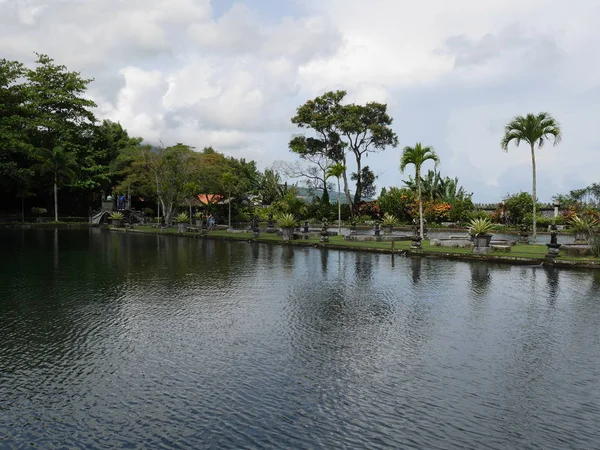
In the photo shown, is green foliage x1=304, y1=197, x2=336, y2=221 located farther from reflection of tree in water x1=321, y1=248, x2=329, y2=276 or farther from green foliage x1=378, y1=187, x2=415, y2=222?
reflection of tree in water x1=321, y1=248, x2=329, y2=276

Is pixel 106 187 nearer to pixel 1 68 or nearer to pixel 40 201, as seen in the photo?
pixel 40 201

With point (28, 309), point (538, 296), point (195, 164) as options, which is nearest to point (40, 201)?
point (195, 164)

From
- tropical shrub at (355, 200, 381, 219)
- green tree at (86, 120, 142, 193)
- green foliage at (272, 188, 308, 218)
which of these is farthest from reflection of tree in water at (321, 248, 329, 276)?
green tree at (86, 120, 142, 193)

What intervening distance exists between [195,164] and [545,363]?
115 feet

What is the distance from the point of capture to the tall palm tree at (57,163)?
4288 cm

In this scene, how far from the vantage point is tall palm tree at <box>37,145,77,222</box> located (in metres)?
42.9

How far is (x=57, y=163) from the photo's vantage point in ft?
143

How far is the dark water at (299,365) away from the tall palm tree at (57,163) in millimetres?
35273

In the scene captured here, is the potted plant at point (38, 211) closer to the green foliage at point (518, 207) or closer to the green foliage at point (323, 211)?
the green foliage at point (323, 211)

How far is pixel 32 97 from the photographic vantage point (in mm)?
44906

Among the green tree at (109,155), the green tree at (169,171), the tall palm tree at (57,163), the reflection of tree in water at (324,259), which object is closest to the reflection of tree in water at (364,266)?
the reflection of tree in water at (324,259)

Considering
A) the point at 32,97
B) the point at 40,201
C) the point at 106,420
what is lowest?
the point at 106,420

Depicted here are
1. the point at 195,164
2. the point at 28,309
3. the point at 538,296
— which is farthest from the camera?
the point at 195,164

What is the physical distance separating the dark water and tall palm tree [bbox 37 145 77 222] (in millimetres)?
35273
